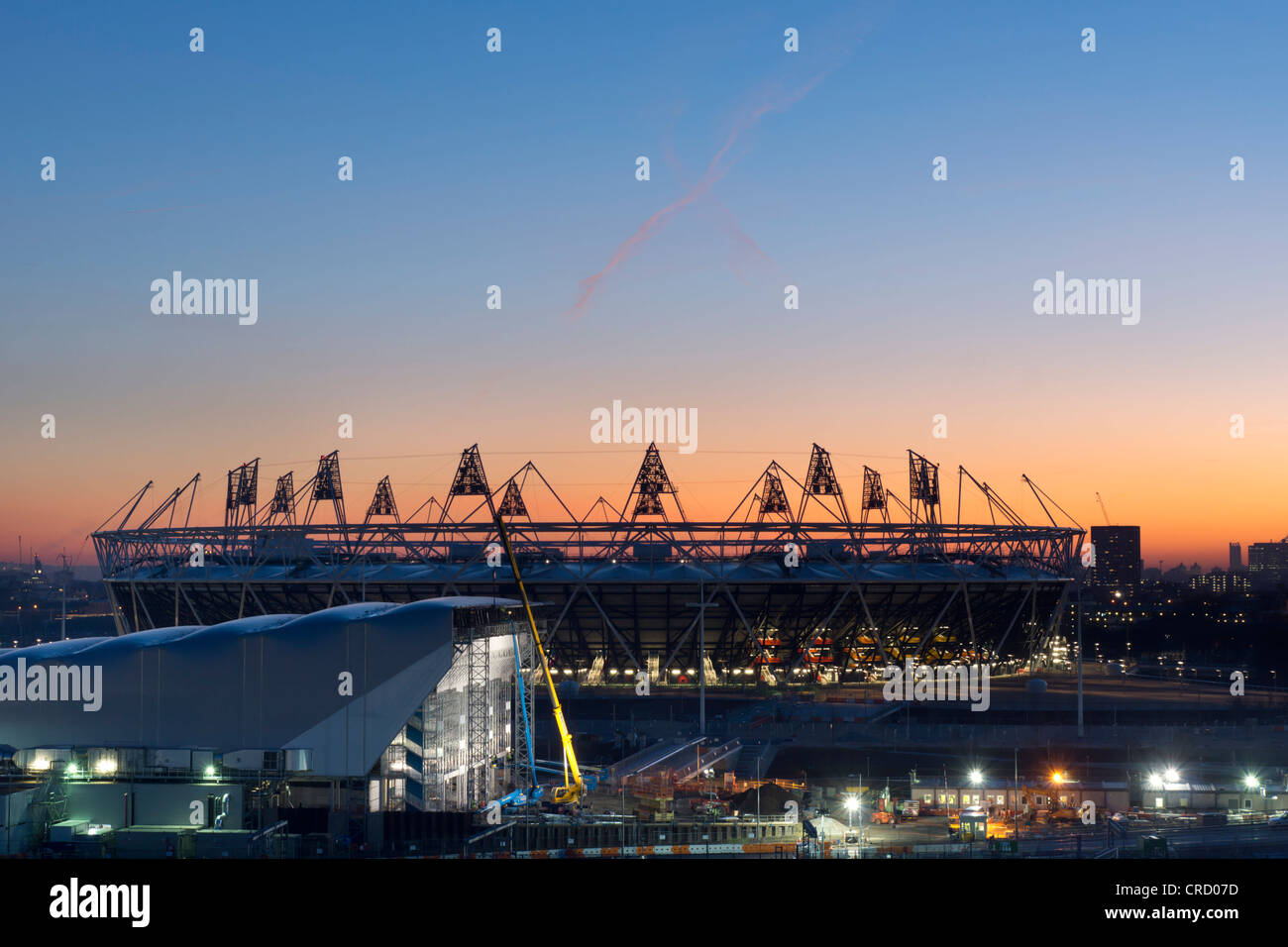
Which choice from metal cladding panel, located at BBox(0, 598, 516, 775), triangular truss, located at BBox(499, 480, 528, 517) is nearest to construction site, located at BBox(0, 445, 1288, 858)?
metal cladding panel, located at BBox(0, 598, 516, 775)

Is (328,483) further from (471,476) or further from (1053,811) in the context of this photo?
(1053,811)

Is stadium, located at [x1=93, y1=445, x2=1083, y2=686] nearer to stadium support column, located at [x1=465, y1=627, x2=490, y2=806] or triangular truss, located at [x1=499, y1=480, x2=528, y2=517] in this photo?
triangular truss, located at [x1=499, y1=480, x2=528, y2=517]

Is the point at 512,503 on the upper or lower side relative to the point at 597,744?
upper

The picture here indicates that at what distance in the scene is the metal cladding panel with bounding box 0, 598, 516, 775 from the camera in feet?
125

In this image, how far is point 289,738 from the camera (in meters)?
37.6

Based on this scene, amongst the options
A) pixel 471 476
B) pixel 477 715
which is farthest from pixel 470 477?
pixel 477 715

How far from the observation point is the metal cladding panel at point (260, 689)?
38.1 metres

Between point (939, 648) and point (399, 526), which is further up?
point (399, 526)

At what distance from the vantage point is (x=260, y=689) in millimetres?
38812

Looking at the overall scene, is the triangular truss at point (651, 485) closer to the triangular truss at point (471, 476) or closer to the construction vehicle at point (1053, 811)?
the triangular truss at point (471, 476)

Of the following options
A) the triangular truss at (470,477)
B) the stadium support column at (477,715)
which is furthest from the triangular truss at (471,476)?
the stadium support column at (477,715)
